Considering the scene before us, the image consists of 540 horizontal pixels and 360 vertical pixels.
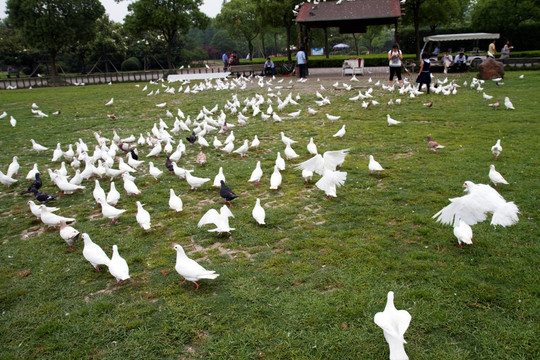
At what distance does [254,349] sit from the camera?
10.6ft

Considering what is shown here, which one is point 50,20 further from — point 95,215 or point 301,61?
point 95,215

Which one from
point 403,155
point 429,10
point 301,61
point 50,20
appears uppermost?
point 50,20

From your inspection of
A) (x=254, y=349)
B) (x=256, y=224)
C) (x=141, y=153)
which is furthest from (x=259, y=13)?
(x=254, y=349)

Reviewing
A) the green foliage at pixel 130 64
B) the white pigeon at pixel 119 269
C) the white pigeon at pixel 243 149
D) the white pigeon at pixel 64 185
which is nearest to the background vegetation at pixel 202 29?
the green foliage at pixel 130 64

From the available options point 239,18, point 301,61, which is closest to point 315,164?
point 301,61

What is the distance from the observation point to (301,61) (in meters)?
23.7

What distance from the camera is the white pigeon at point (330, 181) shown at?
18.9ft

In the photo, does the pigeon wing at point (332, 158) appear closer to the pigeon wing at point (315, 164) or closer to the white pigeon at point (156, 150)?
the pigeon wing at point (315, 164)

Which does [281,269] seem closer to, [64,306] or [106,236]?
[64,306]

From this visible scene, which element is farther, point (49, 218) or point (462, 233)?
point (49, 218)

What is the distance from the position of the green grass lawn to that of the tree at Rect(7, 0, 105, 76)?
29614 millimetres

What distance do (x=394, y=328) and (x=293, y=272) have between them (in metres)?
1.47

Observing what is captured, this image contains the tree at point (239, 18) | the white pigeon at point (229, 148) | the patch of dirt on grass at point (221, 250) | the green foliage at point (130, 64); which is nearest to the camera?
the patch of dirt on grass at point (221, 250)

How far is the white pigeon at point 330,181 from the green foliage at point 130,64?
4522cm
